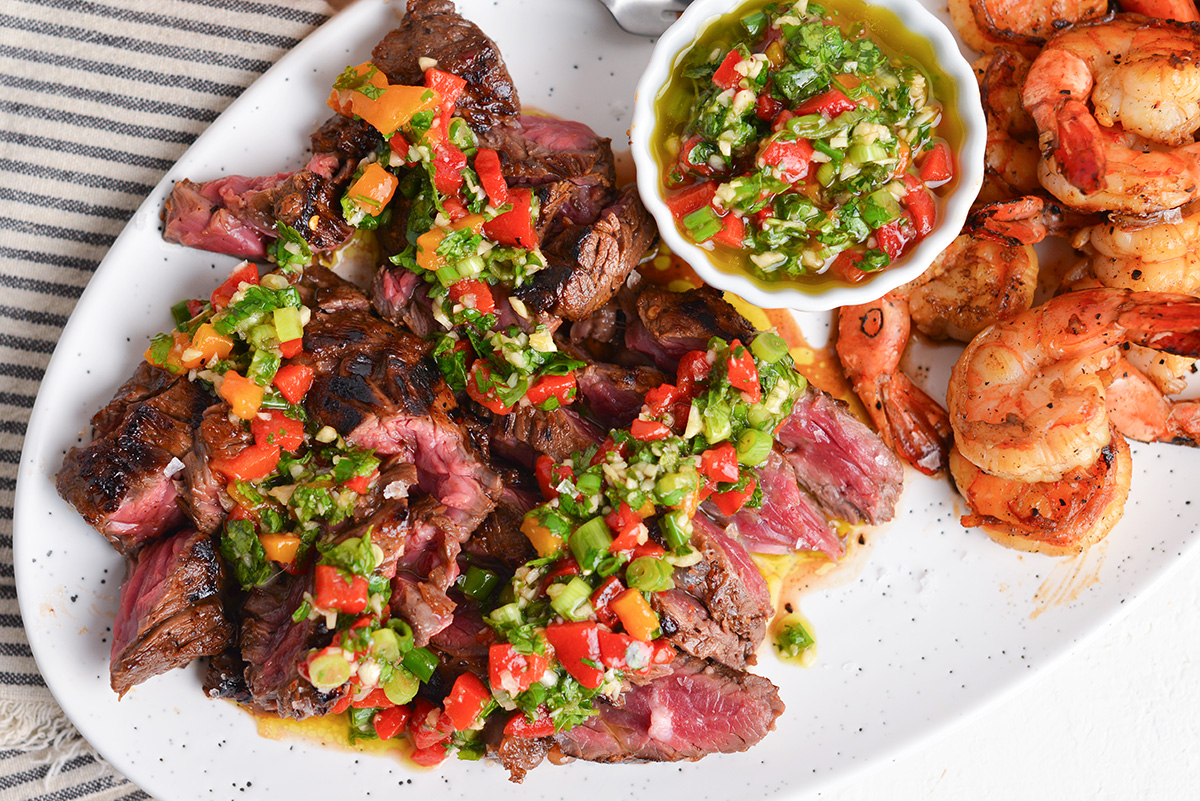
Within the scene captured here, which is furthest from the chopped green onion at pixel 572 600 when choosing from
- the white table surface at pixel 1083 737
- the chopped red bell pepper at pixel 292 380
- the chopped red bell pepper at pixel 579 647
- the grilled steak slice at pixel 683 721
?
the white table surface at pixel 1083 737

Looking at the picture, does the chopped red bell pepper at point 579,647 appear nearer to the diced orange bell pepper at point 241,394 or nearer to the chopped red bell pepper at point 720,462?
the chopped red bell pepper at point 720,462

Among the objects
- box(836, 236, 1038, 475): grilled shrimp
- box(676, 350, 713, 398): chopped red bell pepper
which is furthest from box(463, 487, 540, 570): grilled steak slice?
box(836, 236, 1038, 475): grilled shrimp

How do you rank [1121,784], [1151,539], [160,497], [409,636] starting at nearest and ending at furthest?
[409,636], [160,497], [1151,539], [1121,784]

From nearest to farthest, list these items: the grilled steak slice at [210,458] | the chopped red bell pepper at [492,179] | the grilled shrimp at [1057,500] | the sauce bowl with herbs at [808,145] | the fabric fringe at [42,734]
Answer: the sauce bowl with herbs at [808,145]
the grilled steak slice at [210,458]
the chopped red bell pepper at [492,179]
the grilled shrimp at [1057,500]
the fabric fringe at [42,734]

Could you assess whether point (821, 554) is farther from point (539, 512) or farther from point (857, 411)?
point (539, 512)

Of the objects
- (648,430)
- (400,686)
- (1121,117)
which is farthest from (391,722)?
(1121,117)

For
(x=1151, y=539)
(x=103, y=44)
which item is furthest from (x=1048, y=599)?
(x=103, y=44)
